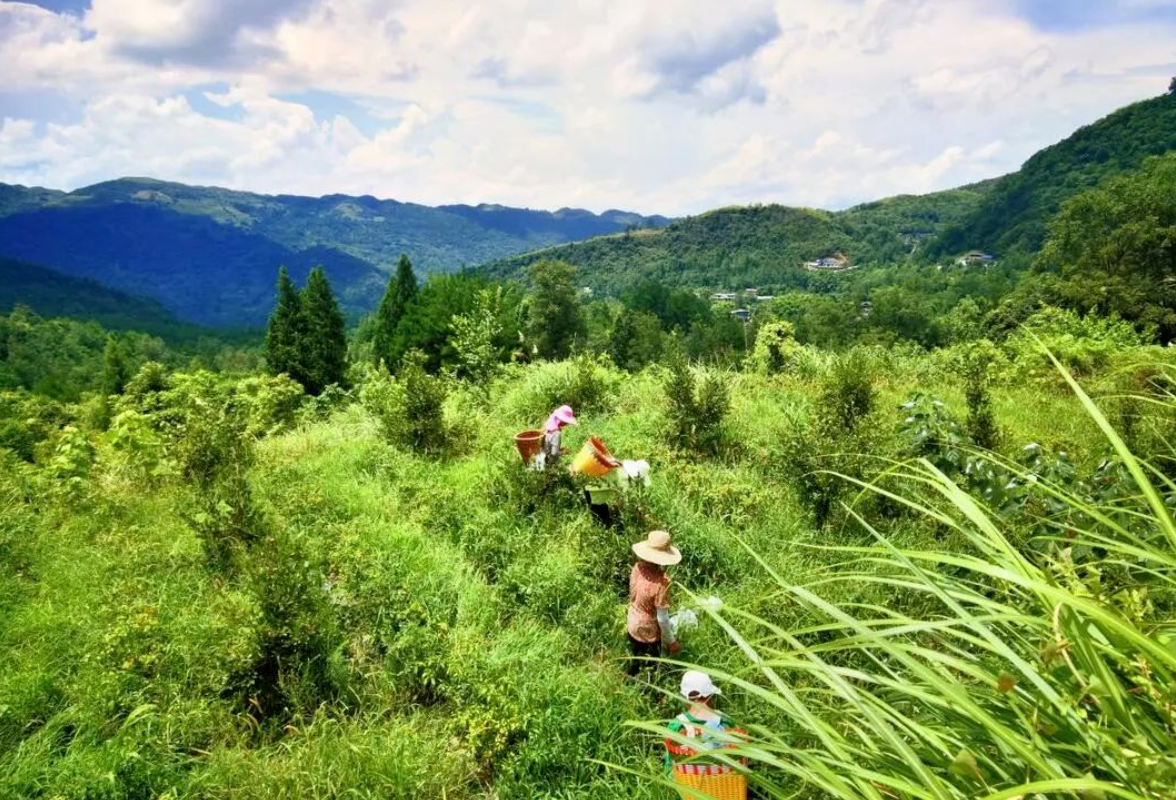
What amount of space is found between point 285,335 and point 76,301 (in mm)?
147209

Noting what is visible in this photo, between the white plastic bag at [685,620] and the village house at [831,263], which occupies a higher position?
the village house at [831,263]

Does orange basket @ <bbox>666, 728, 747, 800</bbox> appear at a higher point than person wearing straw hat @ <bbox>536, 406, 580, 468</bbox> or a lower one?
lower

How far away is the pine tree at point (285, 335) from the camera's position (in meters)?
31.9

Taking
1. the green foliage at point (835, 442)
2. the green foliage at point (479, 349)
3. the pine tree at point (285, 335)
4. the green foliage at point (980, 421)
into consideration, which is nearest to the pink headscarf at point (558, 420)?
the green foliage at point (835, 442)

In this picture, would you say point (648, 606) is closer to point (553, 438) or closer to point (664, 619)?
point (664, 619)

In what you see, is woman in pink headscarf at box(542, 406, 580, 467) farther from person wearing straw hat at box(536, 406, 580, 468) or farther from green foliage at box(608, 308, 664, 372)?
green foliage at box(608, 308, 664, 372)

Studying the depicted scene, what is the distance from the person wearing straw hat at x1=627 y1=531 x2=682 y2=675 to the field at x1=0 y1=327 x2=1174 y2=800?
0.17 metres

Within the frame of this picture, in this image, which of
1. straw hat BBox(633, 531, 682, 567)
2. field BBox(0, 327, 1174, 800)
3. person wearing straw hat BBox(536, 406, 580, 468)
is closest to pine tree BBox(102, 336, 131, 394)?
field BBox(0, 327, 1174, 800)

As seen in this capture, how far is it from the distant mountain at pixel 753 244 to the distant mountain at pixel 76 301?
75.0m

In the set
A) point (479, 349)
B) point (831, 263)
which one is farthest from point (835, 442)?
point (831, 263)

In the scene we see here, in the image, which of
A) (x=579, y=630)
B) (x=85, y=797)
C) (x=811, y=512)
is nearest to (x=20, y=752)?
(x=85, y=797)

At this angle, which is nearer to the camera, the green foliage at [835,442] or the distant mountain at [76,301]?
the green foliage at [835,442]

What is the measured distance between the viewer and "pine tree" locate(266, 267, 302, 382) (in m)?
31.9

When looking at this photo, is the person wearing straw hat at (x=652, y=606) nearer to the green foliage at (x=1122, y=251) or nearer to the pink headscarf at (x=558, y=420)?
the pink headscarf at (x=558, y=420)
